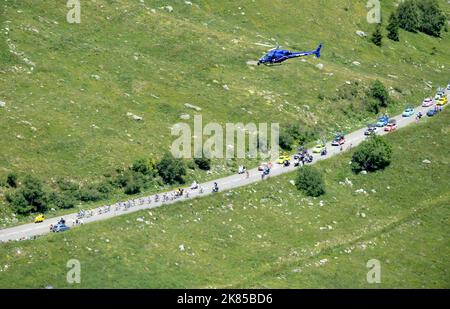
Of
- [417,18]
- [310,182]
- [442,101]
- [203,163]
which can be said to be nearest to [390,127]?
[442,101]

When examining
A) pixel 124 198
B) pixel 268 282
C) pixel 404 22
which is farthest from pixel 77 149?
pixel 404 22

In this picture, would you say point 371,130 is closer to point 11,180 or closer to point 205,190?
point 205,190

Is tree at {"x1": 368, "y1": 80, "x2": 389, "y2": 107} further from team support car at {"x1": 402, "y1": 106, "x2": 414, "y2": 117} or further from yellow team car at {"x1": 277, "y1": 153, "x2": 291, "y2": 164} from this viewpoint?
yellow team car at {"x1": 277, "y1": 153, "x2": 291, "y2": 164}

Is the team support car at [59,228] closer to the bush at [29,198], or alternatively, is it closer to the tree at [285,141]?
the bush at [29,198]

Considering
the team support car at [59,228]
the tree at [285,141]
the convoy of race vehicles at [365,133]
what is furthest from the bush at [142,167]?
the tree at [285,141]

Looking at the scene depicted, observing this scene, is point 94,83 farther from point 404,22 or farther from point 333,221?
point 404,22

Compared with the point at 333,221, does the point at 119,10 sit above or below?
above
